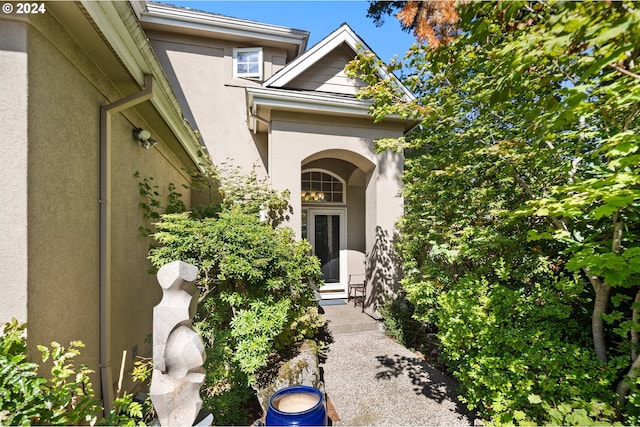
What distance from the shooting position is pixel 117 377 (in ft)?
12.3

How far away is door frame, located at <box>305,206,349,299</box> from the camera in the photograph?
9.32 metres

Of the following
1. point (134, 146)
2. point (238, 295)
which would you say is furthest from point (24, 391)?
point (134, 146)

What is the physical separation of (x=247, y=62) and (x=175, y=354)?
9471 mm

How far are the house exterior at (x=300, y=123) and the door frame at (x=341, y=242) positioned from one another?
0.12 feet

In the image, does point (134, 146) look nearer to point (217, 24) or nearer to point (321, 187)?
point (321, 187)

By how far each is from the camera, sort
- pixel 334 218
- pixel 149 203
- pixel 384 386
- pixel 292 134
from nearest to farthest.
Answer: pixel 384 386 → pixel 149 203 → pixel 292 134 → pixel 334 218

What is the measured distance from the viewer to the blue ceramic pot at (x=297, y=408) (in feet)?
8.81

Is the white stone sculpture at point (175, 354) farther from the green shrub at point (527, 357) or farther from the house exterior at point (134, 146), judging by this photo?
the green shrub at point (527, 357)

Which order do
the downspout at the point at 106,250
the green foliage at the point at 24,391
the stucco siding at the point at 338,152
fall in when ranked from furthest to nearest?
the stucco siding at the point at 338,152
the downspout at the point at 106,250
the green foliage at the point at 24,391

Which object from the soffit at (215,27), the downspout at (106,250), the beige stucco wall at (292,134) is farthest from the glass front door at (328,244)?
the downspout at (106,250)

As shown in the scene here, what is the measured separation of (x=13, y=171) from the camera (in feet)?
7.20

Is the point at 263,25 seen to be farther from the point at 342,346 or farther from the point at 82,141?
the point at 342,346

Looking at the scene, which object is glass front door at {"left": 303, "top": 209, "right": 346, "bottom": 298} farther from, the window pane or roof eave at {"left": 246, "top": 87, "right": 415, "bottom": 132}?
the window pane

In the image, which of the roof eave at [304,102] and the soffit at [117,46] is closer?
the soffit at [117,46]
